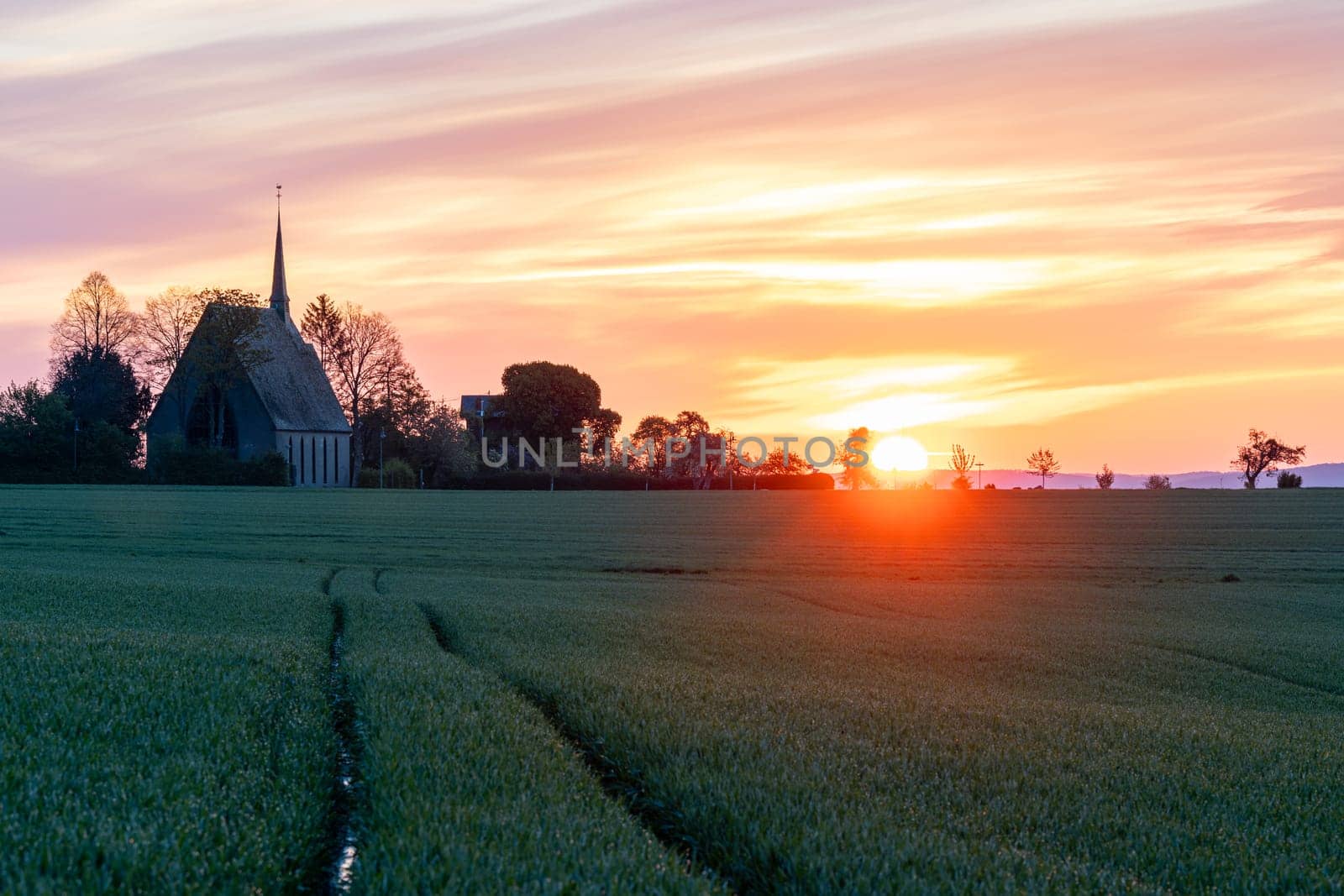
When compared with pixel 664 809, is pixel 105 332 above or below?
above

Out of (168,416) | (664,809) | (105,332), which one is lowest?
(664,809)

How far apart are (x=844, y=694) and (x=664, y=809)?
12.6 ft

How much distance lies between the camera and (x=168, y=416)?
95875mm

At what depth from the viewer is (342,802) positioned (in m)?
5.50

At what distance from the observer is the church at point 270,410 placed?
90.4 m

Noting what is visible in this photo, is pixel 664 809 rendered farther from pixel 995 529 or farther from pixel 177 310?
pixel 177 310

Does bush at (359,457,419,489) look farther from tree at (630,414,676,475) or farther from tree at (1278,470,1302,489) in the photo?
tree at (1278,470,1302,489)

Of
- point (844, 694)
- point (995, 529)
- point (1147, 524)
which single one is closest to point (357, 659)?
point (844, 694)

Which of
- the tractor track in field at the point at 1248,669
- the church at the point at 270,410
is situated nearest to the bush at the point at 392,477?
the church at the point at 270,410

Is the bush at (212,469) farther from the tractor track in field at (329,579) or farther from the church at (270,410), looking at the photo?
the tractor track in field at (329,579)

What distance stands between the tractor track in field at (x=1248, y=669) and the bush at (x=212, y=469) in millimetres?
79440

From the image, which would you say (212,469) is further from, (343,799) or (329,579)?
(343,799)

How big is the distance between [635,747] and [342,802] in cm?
180

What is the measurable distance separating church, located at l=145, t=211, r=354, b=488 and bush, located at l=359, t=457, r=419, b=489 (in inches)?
174
